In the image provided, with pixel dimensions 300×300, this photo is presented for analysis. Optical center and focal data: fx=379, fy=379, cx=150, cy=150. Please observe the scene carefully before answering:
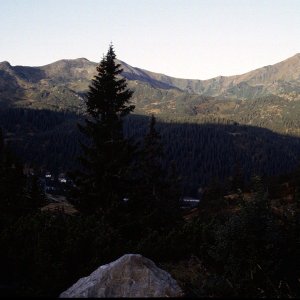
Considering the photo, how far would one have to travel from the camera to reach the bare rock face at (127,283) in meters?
8.23

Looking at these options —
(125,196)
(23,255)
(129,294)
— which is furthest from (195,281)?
(125,196)

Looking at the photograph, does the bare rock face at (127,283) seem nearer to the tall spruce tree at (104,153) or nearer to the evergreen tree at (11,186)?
the tall spruce tree at (104,153)

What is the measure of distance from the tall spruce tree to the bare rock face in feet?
35.5

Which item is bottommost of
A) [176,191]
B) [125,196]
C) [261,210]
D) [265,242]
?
[176,191]

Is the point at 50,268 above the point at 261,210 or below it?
below

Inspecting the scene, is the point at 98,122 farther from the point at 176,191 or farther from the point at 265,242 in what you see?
the point at 176,191

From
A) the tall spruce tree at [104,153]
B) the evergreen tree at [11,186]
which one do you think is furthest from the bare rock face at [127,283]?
the evergreen tree at [11,186]

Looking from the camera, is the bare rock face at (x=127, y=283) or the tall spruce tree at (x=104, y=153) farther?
the tall spruce tree at (x=104, y=153)

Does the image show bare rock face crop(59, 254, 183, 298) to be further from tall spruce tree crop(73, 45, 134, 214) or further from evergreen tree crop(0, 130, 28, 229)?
evergreen tree crop(0, 130, 28, 229)

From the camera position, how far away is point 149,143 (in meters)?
35.2

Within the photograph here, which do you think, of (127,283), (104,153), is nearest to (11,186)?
(104,153)

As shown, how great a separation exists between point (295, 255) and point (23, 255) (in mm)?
7817

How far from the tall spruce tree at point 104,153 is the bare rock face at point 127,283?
1083 centimetres

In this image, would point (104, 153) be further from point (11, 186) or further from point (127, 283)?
point (11, 186)
